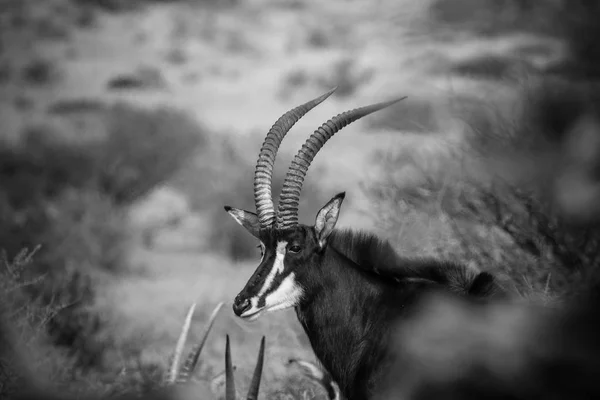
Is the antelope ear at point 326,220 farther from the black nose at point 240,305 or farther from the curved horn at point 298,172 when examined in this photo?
the black nose at point 240,305

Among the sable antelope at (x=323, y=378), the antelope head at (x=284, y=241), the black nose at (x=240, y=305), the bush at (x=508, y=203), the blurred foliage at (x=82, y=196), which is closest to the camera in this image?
the bush at (x=508, y=203)

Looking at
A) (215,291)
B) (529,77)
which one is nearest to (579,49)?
(529,77)

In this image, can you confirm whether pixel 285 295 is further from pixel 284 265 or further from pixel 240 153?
pixel 240 153

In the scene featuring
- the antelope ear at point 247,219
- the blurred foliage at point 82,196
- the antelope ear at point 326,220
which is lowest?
the blurred foliage at point 82,196

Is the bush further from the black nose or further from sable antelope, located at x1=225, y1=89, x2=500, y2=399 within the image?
the black nose

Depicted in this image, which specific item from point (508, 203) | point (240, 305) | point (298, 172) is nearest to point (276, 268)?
point (240, 305)

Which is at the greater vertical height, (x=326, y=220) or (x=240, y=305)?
(x=326, y=220)

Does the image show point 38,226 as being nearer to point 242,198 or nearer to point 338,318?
point 242,198

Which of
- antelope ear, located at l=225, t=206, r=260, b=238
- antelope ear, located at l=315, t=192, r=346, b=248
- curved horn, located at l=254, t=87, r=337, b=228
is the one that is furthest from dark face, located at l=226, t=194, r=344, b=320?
antelope ear, located at l=225, t=206, r=260, b=238

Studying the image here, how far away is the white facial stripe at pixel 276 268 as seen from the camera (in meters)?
4.62

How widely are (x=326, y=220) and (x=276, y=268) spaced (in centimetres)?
49

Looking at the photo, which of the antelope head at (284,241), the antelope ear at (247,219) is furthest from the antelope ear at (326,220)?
the antelope ear at (247,219)

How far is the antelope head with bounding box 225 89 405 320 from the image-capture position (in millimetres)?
4617

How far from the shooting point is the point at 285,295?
4.71 meters
